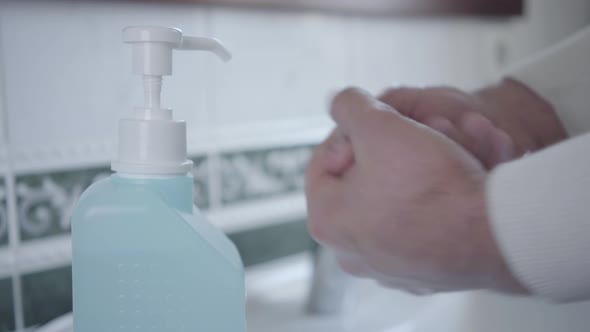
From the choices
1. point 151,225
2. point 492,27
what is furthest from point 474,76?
point 151,225

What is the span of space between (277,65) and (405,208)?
0.45 m

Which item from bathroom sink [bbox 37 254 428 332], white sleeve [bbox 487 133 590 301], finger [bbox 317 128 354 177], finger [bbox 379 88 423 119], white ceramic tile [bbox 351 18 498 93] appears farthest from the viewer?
white ceramic tile [bbox 351 18 498 93]

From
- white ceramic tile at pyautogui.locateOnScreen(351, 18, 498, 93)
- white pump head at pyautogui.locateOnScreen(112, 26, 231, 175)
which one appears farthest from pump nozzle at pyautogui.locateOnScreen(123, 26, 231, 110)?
white ceramic tile at pyautogui.locateOnScreen(351, 18, 498, 93)

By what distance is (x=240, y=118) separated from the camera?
0.70m

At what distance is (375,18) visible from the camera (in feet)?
2.73

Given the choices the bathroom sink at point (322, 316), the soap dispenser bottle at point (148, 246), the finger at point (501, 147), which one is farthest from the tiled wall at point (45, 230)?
the finger at point (501, 147)

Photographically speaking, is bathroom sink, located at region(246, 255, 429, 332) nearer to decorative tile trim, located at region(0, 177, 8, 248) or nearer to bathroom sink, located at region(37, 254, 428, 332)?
bathroom sink, located at region(37, 254, 428, 332)

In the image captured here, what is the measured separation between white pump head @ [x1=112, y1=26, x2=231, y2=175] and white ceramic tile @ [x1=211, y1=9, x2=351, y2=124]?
0.32 m

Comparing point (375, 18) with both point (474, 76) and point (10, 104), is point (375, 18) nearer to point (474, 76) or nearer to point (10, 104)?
point (474, 76)

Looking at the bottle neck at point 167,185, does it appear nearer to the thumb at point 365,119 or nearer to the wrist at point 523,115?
the thumb at point 365,119

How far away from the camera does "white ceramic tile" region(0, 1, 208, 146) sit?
53 cm

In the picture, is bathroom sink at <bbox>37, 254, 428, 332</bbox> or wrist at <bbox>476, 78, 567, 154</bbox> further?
bathroom sink at <bbox>37, 254, 428, 332</bbox>

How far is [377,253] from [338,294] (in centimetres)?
30

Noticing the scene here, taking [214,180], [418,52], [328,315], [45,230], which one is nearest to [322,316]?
[328,315]
